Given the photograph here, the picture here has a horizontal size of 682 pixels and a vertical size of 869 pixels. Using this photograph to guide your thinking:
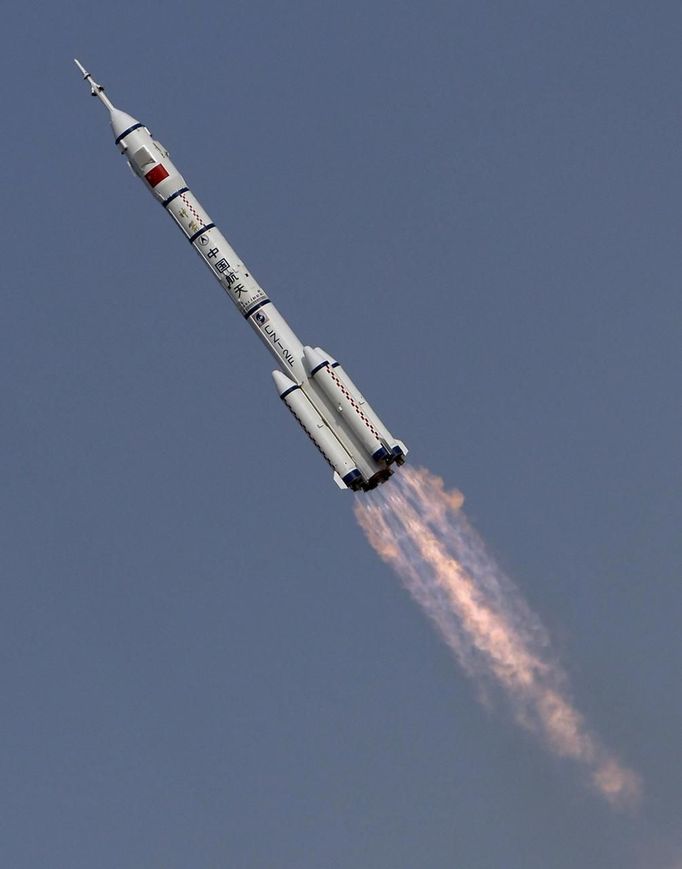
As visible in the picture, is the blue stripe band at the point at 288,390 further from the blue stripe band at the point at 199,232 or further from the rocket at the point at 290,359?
the blue stripe band at the point at 199,232

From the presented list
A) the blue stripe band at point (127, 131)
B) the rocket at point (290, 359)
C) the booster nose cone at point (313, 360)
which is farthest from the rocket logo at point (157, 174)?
the booster nose cone at point (313, 360)

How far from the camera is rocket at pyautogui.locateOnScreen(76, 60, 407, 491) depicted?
106375 mm

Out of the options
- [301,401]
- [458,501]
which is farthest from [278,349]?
[458,501]

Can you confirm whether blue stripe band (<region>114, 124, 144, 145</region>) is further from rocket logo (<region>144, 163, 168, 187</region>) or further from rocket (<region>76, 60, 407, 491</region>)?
rocket logo (<region>144, 163, 168, 187</region>)

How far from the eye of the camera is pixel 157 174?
11344cm

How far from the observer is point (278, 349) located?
109875 millimetres

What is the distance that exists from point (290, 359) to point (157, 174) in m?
12.0

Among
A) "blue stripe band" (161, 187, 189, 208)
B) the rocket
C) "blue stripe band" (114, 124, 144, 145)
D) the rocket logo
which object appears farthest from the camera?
"blue stripe band" (114, 124, 144, 145)

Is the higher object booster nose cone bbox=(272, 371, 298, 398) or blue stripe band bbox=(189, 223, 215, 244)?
blue stripe band bbox=(189, 223, 215, 244)

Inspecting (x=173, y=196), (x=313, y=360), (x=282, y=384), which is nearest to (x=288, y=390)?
(x=282, y=384)

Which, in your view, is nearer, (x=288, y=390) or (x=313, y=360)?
(x=313, y=360)

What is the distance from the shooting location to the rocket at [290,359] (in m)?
106

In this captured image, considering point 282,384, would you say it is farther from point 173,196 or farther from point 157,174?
point 157,174

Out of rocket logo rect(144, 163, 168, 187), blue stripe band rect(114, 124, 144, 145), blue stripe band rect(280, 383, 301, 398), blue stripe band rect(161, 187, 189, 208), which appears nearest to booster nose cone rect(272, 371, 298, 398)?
blue stripe band rect(280, 383, 301, 398)
